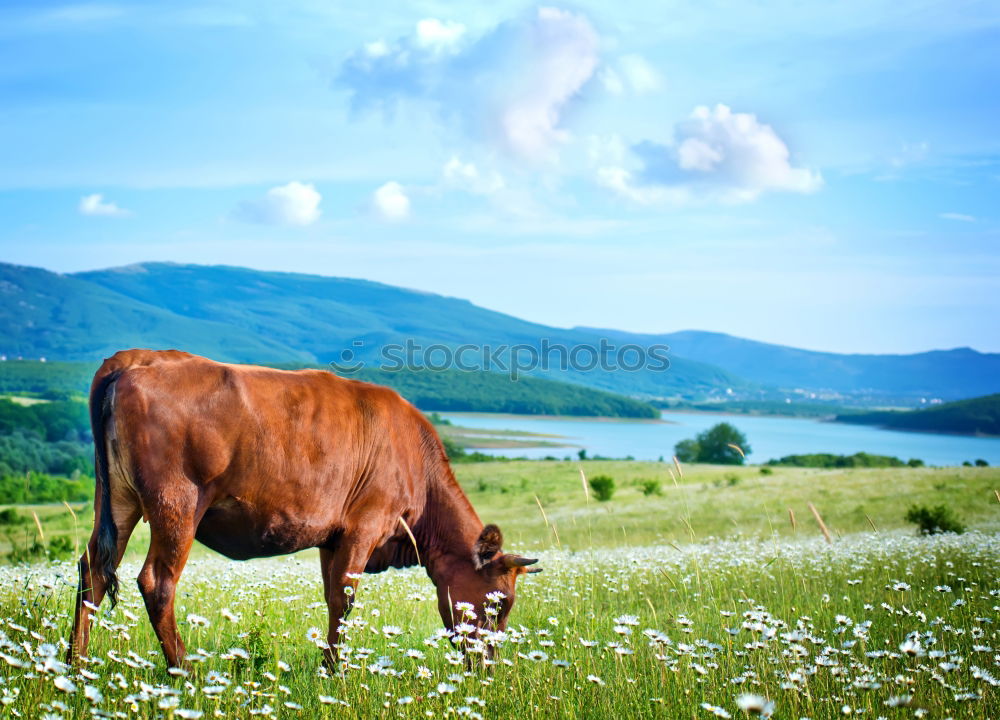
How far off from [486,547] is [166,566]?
2630mm

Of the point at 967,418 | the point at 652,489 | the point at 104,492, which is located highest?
the point at 967,418

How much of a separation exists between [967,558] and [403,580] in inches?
281

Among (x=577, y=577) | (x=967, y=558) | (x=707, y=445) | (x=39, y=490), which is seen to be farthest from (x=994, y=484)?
(x=39, y=490)

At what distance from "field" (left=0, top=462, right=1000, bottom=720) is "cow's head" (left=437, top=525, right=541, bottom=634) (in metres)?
0.37

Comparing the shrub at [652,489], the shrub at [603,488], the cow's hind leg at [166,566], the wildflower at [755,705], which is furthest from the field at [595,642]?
the shrub at [652,489]

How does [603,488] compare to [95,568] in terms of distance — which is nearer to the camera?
[95,568]

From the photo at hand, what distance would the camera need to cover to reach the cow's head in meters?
7.39

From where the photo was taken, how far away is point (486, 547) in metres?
7.47

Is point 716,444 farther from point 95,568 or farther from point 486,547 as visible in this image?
point 95,568

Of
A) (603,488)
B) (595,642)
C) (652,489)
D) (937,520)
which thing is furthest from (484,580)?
(652,489)

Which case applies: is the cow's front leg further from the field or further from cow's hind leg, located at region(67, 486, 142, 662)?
cow's hind leg, located at region(67, 486, 142, 662)

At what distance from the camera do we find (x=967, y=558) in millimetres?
10875

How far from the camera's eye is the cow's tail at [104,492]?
6.22 m

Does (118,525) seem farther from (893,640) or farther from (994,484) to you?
(994,484)
